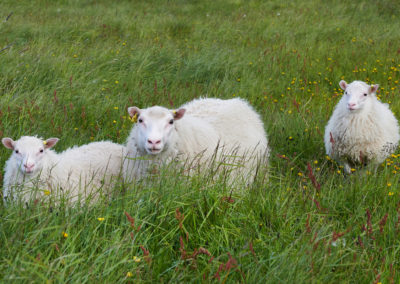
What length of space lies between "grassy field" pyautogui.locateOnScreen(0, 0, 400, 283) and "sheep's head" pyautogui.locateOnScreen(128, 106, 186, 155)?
308 millimetres

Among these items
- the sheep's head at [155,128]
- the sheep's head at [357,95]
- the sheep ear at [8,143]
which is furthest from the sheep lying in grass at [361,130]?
the sheep ear at [8,143]

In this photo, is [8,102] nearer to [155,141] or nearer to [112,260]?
[155,141]

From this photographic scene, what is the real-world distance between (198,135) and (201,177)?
2.90 feet

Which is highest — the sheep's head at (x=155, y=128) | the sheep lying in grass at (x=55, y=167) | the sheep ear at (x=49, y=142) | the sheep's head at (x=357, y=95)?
the sheep's head at (x=357, y=95)

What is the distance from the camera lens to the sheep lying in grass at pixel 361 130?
4469 mm

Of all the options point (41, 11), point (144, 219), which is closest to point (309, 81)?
point (144, 219)

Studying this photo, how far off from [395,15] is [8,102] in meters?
10.8

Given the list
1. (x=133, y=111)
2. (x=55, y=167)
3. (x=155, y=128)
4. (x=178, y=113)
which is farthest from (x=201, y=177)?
(x=55, y=167)

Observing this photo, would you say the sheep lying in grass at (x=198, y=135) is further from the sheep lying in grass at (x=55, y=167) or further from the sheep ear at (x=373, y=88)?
the sheep ear at (x=373, y=88)

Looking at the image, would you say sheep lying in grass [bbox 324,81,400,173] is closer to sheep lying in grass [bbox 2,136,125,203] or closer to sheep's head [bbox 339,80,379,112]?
sheep's head [bbox 339,80,379,112]

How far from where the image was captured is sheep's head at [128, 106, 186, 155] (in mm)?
3248

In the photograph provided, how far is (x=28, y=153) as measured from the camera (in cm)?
330

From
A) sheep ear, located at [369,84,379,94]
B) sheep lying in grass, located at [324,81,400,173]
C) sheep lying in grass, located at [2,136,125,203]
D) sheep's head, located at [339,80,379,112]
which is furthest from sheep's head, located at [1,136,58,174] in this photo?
sheep ear, located at [369,84,379,94]

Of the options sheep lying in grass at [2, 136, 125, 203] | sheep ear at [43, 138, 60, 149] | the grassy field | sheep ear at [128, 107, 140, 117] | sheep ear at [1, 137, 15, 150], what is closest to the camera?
the grassy field
